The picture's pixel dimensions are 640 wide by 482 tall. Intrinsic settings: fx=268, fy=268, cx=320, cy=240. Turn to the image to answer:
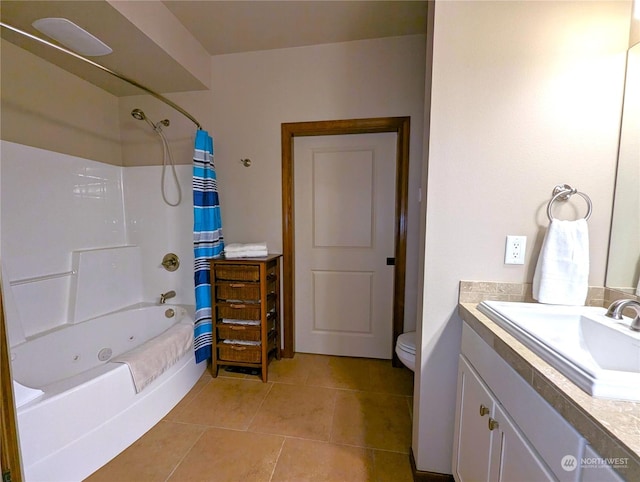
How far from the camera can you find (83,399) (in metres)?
1.24

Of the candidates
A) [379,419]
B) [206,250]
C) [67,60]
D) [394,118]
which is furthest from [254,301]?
[67,60]

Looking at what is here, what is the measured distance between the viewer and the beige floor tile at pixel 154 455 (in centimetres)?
128

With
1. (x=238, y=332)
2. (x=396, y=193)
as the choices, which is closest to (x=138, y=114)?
(x=238, y=332)

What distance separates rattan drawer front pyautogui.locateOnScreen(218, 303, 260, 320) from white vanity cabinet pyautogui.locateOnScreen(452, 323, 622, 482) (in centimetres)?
136

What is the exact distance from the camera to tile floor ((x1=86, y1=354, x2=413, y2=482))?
131 centimetres

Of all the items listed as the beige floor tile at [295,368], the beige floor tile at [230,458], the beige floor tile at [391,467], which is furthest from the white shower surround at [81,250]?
the beige floor tile at [391,467]

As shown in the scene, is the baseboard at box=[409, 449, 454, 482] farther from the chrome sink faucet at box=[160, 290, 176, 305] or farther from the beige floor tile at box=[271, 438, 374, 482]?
the chrome sink faucet at box=[160, 290, 176, 305]

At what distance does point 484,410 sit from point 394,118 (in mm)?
1888

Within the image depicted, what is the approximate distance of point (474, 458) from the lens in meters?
0.99

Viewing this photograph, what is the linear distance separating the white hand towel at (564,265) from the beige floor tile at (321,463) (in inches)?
45.3

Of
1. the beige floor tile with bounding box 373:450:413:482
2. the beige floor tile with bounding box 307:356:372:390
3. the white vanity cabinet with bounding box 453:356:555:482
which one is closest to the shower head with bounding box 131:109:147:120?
the beige floor tile with bounding box 307:356:372:390

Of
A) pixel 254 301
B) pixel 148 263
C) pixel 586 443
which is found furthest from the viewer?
pixel 148 263

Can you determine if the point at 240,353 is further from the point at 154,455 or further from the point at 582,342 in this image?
the point at 582,342

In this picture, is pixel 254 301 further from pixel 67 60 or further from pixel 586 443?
pixel 67 60
